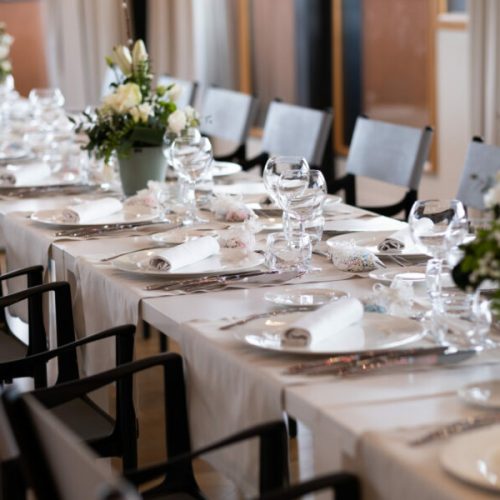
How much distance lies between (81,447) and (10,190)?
7.83 feet

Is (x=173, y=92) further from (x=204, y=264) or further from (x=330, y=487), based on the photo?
(x=330, y=487)

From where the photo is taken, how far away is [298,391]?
1662 millimetres

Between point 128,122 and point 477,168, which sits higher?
point 128,122

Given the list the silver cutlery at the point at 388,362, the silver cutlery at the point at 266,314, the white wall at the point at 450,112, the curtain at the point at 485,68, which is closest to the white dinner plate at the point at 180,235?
the silver cutlery at the point at 266,314

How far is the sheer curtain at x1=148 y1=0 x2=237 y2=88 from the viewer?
7.46 m

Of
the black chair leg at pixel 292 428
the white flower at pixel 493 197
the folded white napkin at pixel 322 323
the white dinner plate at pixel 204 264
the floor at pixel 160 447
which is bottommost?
the floor at pixel 160 447

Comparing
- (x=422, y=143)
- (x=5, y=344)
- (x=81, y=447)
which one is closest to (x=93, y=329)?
(x=5, y=344)

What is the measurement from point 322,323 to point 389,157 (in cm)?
198

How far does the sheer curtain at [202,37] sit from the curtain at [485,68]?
2986 mm

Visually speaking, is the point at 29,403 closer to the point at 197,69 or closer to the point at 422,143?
the point at 422,143

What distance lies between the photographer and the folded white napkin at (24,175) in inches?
144

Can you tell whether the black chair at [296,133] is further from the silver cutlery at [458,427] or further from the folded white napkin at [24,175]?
the silver cutlery at [458,427]

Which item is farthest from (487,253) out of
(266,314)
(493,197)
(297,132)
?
(297,132)

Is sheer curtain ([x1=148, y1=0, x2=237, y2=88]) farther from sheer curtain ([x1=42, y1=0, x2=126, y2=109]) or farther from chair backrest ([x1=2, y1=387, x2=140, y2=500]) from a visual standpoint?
chair backrest ([x1=2, y1=387, x2=140, y2=500])
